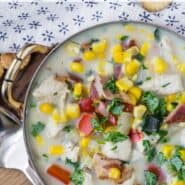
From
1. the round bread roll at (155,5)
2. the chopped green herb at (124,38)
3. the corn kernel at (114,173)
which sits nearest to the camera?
the corn kernel at (114,173)

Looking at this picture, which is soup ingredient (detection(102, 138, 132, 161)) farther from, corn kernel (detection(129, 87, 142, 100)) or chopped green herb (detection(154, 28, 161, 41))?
chopped green herb (detection(154, 28, 161, 41))

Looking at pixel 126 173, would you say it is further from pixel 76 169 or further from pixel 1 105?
pixel 1 105

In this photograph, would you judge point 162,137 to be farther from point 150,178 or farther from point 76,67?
point 76,67

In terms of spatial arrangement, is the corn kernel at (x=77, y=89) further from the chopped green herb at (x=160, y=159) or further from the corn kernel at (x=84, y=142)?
the chopped green herb at (x=160, y=159)

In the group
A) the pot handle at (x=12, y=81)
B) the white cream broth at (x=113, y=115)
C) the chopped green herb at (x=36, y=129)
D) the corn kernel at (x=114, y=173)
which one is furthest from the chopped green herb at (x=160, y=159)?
the pot handle at (x=12, y=81)

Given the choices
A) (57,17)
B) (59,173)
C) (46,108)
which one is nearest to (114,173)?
(59,173)

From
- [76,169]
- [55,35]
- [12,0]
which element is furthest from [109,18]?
[76,169]

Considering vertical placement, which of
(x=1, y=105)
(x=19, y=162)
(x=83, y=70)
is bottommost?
(x=19, y=162)
